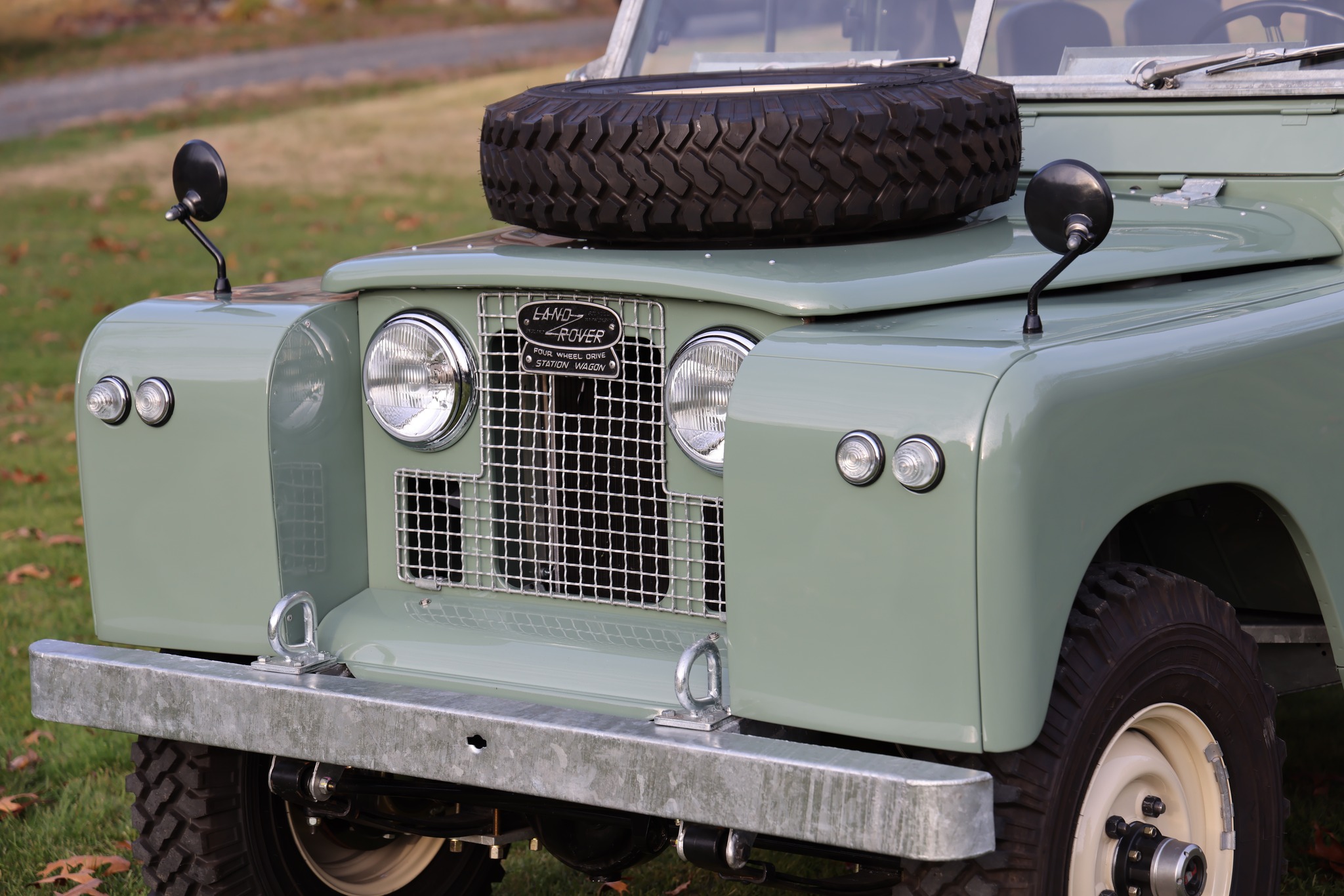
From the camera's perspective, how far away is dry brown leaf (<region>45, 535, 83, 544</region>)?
6562 mm

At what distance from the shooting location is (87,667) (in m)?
2.84

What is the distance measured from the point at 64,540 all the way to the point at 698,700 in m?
4.82

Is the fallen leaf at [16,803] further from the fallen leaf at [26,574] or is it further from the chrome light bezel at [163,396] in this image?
the fallen leaf at [26,574]

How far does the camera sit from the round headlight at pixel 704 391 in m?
2.64

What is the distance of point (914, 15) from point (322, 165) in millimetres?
14600

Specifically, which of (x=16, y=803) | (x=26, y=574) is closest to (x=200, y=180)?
(x=16, y=803)

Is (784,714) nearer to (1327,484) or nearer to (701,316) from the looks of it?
(701,316)

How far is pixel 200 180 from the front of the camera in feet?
10.7

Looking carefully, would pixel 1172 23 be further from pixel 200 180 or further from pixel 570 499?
pixel 200 180

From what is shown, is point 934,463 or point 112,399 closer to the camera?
point 934,463

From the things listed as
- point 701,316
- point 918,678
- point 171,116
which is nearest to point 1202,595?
point 918,678

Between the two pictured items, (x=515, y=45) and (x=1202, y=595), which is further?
(x=515, y=45)

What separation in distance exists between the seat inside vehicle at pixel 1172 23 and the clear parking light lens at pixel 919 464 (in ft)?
6.13

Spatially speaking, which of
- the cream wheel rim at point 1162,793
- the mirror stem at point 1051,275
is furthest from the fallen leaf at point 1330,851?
the mirror stem at point 1051,275
